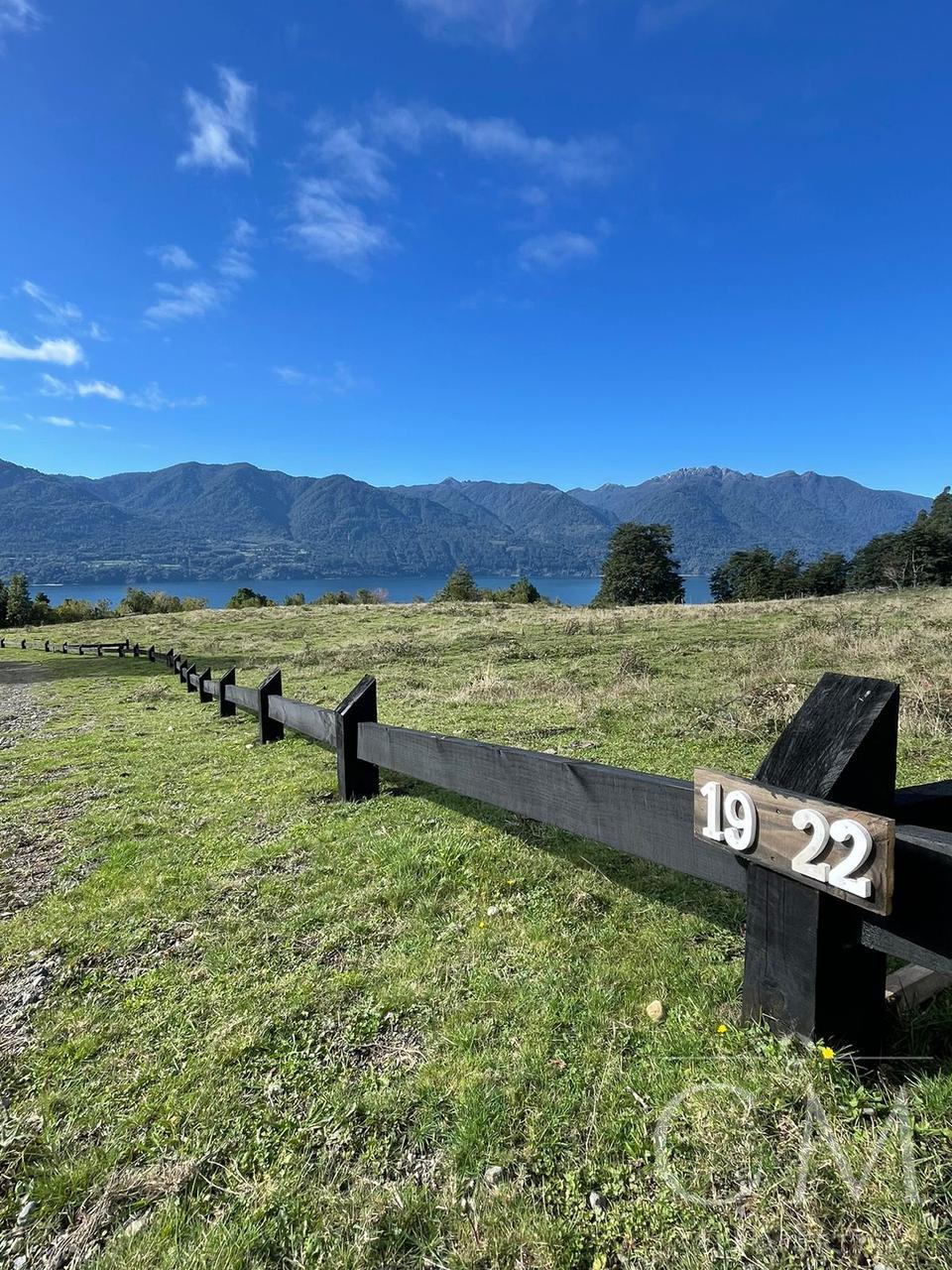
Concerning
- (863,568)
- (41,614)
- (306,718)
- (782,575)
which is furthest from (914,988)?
(863,568)

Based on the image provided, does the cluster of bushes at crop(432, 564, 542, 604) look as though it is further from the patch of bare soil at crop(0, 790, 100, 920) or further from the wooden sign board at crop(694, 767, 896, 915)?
the wooden sign board at crop(694, 767, 896, 915)

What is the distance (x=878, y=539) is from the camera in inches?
3568

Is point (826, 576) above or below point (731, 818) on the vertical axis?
above

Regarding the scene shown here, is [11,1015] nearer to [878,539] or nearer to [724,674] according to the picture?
[724,674]

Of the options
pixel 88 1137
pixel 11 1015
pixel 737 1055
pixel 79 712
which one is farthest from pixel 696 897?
pixel 79 712

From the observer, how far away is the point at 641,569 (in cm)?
8538

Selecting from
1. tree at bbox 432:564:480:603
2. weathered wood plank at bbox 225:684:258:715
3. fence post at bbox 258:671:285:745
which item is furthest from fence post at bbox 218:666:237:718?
tree at bbox 432:564:480:603

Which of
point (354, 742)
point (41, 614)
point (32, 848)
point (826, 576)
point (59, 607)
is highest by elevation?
point (826, 576)

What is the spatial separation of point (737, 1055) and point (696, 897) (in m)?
1.37

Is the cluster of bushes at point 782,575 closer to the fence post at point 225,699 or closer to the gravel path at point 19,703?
the gravel path at point 19,703

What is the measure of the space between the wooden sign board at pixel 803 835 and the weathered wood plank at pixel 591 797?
A: 0.23 metres

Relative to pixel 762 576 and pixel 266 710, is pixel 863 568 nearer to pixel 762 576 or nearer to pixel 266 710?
pixel 762 576

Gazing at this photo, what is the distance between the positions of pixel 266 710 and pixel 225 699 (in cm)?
336

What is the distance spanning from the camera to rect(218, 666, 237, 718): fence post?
34.9ft
